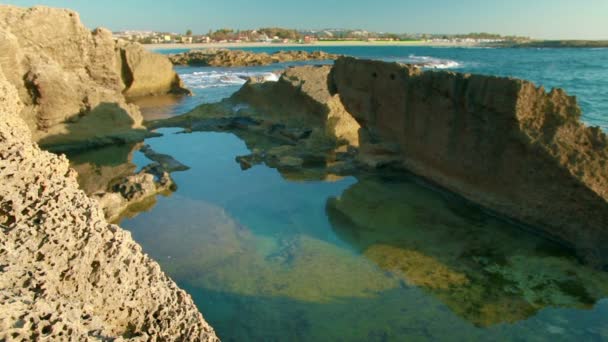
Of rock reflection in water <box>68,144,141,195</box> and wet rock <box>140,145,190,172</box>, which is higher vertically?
wet rock <box>140,145,190,172</box>

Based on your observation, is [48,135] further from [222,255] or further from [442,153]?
[442,153]

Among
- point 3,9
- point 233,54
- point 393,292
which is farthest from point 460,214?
point 233,54

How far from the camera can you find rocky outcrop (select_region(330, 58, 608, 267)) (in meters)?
5.26

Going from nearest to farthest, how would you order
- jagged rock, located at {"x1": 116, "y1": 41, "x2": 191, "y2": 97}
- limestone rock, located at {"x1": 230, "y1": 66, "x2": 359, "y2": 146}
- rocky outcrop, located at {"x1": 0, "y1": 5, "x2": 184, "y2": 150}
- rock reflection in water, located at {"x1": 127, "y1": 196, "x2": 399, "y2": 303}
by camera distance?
rock reflection in water, located at {"x1": 127, "y1": 196, "x2": 399, "y2": 303} < rocky outcrop, located at {"x1": 0, "y1": 5, "x2": 184, "y2": 150} < limestone rock, located at {"x1": 230, "y1": 66, "x2": 359, "y2": 146} < jagged rock, located at {"x1": 116, "y1": 41, "x2": 191, "y2": 97}

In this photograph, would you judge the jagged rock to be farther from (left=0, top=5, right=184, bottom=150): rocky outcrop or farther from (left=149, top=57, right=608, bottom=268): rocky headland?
(left=149, top=57, right=608, bottom=268): rocky headland

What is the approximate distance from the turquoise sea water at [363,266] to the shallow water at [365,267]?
14 millimetres

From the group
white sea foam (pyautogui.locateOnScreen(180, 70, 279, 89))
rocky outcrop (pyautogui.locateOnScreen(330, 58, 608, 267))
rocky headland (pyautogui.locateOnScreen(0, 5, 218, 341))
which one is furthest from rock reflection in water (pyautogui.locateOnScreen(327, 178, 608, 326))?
white sea foam (pyautogui.locateOnScreen(180, 70, 279, 89))

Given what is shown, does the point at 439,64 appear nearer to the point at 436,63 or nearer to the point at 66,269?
the point at 436,63

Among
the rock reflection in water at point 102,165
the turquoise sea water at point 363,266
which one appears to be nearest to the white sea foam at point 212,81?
the rock reflection in water at point 102,165

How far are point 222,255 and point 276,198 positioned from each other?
6.85 ft

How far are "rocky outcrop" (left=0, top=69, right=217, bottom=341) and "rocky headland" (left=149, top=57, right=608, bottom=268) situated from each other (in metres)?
4.66

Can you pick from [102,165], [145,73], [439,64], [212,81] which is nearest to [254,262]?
[102,165]

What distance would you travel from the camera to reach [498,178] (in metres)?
6.22

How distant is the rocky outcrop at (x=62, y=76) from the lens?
9.84m
